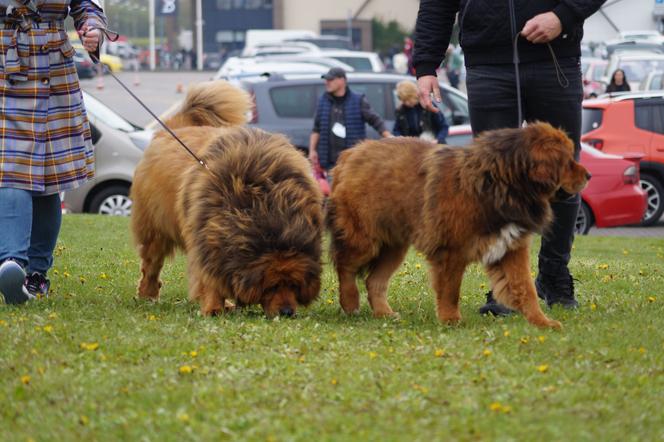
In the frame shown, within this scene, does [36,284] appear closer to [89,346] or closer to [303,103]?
[89,346]

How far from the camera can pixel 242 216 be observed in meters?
6.27

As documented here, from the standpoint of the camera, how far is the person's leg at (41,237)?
702 cm

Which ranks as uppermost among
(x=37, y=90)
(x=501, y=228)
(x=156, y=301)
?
(x=37, y=90)

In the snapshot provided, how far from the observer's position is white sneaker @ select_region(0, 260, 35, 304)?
20.4 ft

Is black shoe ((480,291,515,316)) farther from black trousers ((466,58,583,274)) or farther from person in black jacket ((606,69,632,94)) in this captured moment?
person in black jacket ((606,69,632,94))

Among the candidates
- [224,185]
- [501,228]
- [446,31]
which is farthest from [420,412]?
[446,31]

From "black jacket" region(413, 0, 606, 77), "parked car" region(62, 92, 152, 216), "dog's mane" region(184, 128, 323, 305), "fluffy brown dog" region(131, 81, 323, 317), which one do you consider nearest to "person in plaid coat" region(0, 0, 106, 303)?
"fluffy brown dog" region(131, 81, 323, 317)

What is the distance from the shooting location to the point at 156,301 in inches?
300

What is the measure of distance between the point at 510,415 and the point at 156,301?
376 cm

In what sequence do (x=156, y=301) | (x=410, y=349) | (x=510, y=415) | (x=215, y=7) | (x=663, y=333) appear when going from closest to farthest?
(x=510, y=415) < (x=410, y=349) < (x=663, y=333) < (x=156, y=301) < (x=215, y=7)

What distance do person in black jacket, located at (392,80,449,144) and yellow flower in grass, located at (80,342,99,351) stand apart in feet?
34.8

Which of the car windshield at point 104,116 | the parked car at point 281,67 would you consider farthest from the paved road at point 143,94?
the car windshield at point 104,116

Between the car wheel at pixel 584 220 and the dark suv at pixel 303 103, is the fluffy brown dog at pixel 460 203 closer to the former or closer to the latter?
the car wheel at pixel 584 220

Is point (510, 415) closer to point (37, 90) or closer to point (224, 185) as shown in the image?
point (224, 185)
